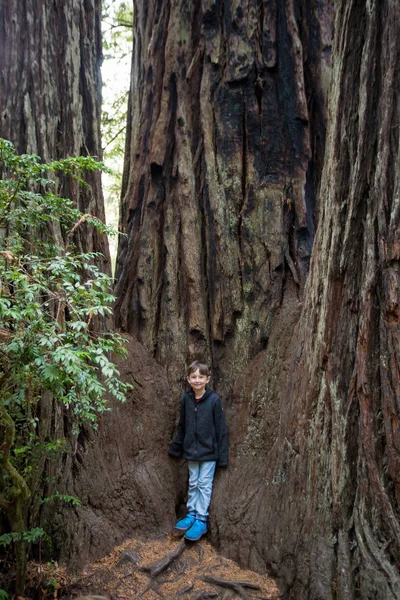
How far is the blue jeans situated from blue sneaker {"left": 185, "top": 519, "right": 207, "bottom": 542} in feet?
0.17

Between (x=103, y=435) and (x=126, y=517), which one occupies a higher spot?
(x=103, y=435)

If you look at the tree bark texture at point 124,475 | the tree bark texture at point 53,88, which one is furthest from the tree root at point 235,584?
the tree bark texture at point 53,88

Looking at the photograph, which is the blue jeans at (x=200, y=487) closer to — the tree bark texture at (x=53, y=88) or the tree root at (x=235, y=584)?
the tree root at (x=235, y=584)

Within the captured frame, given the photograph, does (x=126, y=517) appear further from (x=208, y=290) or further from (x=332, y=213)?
(x=332, y=213)

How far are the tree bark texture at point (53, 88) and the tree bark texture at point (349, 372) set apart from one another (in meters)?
2.16

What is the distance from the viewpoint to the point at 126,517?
13.5 ft

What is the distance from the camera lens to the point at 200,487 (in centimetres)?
419

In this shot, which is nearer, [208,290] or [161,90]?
[208,290]

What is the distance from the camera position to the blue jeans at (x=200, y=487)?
4125 mm

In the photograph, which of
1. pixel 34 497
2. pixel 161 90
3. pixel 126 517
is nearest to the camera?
pixel 34 497

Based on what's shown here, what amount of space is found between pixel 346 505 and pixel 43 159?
3.44 meters

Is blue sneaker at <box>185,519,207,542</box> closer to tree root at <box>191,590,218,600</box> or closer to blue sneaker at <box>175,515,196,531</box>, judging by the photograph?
blue sneaker at <box>175,515,196,531</box>

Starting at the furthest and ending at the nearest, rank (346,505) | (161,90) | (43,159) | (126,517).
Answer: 1. (161,90)
2. (43,159)
3. (126,517)
4. (346,505)

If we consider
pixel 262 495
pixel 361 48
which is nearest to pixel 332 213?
pixel 361 48
